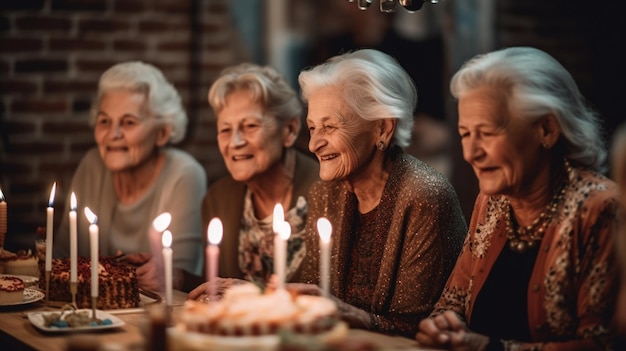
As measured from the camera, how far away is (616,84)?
620 centimetres

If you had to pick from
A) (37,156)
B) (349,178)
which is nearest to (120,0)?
(37,156)

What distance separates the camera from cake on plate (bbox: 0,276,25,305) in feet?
11.2

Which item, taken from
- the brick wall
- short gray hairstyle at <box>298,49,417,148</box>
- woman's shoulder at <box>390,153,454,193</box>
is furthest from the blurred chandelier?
the brick wall

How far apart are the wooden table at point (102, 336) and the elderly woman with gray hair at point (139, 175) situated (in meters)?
1.27

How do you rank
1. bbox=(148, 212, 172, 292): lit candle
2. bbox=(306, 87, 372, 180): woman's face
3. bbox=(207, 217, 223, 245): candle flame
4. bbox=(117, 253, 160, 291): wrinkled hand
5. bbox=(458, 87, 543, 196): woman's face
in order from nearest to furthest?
bbox=(207, 217, 223, 245): candle flame, bbox=(458, 87, 543, 196): woman's face, bbox=(148, 212, 172, 292): lit candle, bbox=(306, 87, 372, 180): woman's face, bbox=(117, 253, 160, 291): wrinkled hand

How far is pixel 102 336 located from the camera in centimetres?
300

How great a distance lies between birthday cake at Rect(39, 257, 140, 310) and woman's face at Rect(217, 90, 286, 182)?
855 millimetres

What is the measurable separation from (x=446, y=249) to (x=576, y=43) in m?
3.20

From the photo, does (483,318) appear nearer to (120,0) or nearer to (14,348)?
(14,348)

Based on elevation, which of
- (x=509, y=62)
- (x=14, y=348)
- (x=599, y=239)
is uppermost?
(x=509, y=62)

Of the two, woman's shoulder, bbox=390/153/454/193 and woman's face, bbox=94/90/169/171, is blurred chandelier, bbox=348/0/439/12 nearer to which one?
woman's shoulder, bbox=390/153/454/193

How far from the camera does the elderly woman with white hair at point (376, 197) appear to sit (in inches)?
133

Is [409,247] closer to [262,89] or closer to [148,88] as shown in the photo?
[262,89]

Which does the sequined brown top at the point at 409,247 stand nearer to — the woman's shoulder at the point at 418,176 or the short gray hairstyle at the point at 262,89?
the woman's shoulder at the point at 418,176
